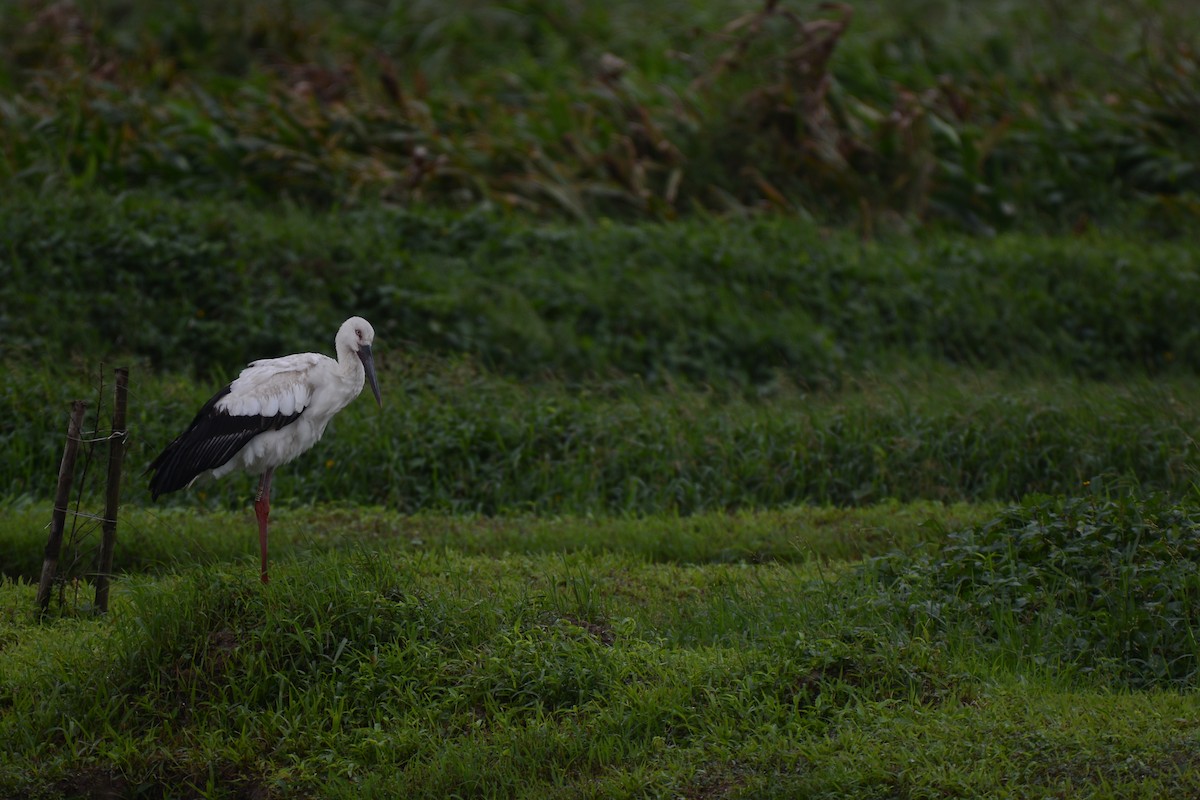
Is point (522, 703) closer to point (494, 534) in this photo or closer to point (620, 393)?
point (494, 534)

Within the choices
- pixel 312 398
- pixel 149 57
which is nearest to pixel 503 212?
pixel 149 57

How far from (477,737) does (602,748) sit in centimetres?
51

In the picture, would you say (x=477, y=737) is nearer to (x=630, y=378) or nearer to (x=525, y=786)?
(x=525, y=786)

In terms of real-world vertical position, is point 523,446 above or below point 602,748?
below

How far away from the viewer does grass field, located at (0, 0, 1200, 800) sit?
5.40 metres

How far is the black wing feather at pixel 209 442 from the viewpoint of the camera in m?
6.51

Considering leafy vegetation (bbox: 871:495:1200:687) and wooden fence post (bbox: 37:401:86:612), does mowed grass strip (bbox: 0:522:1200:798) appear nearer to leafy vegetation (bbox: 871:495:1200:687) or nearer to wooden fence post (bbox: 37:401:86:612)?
leafy vegetation (bbox: 871:495:1200:687)

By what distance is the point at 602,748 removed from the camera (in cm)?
527

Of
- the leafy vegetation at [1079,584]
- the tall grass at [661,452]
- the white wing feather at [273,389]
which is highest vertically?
the white wing feather at [273,389]

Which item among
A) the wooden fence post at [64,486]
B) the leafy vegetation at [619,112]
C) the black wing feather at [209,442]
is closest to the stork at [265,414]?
the black wing feather at [209,442]

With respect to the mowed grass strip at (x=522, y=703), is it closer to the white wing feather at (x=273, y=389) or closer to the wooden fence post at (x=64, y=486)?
the wooden fence post at (x=64, y=486)

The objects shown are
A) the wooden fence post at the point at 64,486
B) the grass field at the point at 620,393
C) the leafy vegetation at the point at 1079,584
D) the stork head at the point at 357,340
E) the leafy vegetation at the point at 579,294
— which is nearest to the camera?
the grass field at the point at 620,393

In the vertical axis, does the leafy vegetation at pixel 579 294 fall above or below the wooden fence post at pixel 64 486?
below

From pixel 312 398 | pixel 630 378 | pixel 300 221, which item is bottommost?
pixel 630 378
